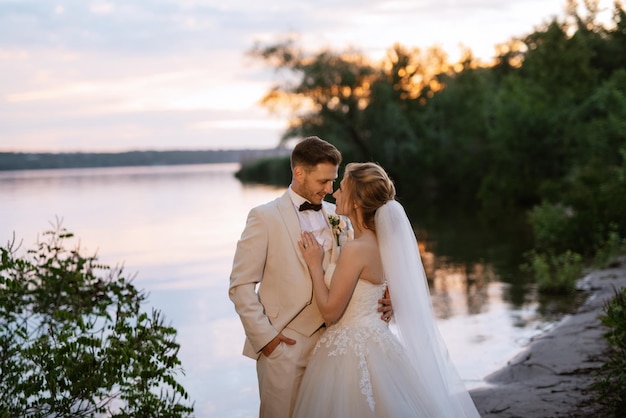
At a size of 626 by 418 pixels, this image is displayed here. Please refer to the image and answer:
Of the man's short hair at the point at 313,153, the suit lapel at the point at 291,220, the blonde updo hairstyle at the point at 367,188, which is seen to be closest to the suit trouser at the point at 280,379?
the suit lapel at the point at 291,220

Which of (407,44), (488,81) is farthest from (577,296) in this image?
(488,81)

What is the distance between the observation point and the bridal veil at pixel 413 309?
172 inches

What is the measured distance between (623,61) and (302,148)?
35.9m

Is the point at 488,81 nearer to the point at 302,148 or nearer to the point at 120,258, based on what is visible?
the point at 120,258

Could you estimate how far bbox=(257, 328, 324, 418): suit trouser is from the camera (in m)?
4.31

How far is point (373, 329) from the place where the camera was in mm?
4367

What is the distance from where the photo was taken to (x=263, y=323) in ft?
13.8

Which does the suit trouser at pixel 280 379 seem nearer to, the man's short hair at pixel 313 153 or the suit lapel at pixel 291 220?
the suit lapel at pixel 291 220

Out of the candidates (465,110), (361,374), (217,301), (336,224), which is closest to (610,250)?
(217,301)

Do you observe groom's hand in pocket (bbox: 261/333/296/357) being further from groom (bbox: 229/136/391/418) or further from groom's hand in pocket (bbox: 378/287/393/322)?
groom's hand in pocket (bbox: 378/287/393/322)

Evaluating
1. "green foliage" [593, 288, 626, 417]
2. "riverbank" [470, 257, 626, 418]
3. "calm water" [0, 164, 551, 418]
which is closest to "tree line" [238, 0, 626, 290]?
"calm water" [0, 164, 551, 418]

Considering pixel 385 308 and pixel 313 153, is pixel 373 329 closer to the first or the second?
pixel 385 308

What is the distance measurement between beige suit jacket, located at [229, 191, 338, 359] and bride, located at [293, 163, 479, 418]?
0.09 meters

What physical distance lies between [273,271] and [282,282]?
8 centimetres
